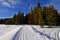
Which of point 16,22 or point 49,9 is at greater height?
point 49,9

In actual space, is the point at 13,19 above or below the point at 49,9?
below

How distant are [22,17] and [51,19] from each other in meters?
48.8

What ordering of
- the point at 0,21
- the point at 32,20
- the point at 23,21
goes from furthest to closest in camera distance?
the point at 0,21, the point at 23,21, the point at 32,20

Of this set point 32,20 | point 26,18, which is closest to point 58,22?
point 32,20

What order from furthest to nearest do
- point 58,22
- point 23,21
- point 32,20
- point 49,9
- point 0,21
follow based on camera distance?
1. point 0,21
2. point 23,21
3. point 32,20
4. point 58,22
5. point 49,9

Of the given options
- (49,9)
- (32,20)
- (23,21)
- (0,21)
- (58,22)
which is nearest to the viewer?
(49,9)

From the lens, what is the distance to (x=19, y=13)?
9575 cm

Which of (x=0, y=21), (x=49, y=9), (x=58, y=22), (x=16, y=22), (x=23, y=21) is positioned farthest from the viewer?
(x=0, y=21)

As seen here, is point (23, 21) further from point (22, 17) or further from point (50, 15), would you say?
point (50, 15)

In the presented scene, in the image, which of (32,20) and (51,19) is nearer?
(51,19)

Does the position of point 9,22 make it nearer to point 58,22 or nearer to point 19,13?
point 19,13

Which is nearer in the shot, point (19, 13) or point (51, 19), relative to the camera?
point (51, 19)

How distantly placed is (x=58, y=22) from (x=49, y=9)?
2140cm

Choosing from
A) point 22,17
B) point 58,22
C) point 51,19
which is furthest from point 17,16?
point 51,19
